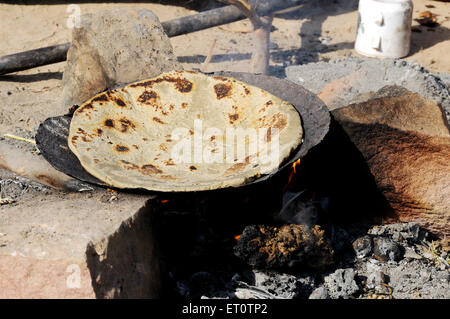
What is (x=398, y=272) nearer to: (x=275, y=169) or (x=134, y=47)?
(x=275, y=169)

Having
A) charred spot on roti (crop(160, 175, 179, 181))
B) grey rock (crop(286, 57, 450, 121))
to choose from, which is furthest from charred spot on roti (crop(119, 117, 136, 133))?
grey rock (crop(286, 57, 450, 121))

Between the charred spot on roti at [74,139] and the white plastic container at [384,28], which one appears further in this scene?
the white plastic container at [384,28]

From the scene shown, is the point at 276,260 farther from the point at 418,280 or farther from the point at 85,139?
the point at 85,139

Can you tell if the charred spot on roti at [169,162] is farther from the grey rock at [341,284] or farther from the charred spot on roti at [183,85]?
the grey rock at [341,284]

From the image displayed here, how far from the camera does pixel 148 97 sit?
360 centimetres

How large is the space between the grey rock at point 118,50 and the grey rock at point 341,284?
2.33 m

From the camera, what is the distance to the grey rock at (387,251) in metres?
3.22

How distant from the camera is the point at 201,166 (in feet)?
10.3

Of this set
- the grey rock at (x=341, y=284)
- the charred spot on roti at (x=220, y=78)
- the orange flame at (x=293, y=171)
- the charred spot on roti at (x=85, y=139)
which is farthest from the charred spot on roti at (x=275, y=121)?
the charred spot on roti at (x=85, y=139)

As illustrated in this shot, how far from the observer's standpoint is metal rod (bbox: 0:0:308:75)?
5629 mm

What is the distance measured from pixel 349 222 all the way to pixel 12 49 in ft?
16.7

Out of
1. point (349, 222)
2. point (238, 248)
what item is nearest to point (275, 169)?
point (238, 248)

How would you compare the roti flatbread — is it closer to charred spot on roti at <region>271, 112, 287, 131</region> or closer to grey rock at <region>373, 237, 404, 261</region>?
charred spot on roti at <region>271, 112, 287, 131</region>

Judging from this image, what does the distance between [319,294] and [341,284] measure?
0.60 feet
